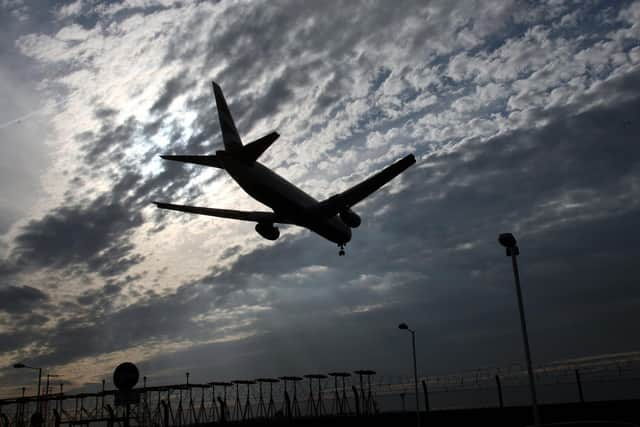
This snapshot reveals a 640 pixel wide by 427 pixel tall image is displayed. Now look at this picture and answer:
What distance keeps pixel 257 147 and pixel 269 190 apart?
3456 millimetres

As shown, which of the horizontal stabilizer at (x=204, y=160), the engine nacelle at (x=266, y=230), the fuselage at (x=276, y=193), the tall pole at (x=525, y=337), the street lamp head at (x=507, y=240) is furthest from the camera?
the engine nacelle at (x=266, y=230)

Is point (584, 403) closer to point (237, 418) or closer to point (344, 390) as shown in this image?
point (344, 390)

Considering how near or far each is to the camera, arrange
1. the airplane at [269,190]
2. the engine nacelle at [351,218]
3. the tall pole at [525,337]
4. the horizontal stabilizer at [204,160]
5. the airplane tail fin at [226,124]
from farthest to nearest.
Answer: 1. the engine nacelle at [351,218]
2. the airplane tail fin at [226,124]
3. the horizontal stabilizer at [204,160]
4. the airplane at [269,190]
5. the tall pole at [525,337]

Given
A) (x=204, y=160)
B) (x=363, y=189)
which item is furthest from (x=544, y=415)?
(x=204, y=160)

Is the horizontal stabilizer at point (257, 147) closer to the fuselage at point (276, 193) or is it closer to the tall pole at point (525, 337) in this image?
the fuselage at point (276, 193)

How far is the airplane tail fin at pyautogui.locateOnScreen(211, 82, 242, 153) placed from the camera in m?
39.6

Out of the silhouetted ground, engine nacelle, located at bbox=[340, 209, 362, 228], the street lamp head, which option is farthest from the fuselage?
the silhouetted ground

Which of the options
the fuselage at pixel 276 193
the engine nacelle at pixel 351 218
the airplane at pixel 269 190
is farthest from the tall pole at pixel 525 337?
the engine nacelle at pixel 351 218

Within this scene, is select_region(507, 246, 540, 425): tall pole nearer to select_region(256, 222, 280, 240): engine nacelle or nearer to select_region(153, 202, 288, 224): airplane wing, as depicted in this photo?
select_region(153, 202, 288, 224): airplane wing

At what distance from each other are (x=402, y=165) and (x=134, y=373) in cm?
2038

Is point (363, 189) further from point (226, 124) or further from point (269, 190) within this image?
point (226, 124)

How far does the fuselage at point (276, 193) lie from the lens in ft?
119

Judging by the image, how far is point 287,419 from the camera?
63875 mm

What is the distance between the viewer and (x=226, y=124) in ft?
132
